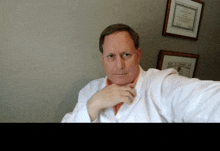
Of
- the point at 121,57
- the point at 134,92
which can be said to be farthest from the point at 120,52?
the point at 134,92

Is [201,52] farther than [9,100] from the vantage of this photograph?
Yes

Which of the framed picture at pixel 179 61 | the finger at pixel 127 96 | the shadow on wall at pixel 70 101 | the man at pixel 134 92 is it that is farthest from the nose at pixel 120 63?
the framed picture at pixel 179 61

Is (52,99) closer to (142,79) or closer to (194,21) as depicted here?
(142,79)

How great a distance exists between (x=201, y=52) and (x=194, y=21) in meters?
0.22

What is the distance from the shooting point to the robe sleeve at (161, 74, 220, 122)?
1.05ft

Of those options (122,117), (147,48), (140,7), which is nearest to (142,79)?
(122,117)

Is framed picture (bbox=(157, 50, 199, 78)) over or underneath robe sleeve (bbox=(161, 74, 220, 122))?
over

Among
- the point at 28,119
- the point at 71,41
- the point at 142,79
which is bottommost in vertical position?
the point at 28,119

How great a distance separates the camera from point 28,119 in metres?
0.59

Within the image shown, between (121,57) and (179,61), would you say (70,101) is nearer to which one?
(121,57)

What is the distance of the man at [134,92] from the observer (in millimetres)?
387

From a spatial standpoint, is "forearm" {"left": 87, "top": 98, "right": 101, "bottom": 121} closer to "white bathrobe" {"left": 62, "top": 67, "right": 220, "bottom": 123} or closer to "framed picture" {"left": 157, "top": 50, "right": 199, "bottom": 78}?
"white bathrobe" {"left": 62, "top": 67, "right": 220, "bottom": 123}

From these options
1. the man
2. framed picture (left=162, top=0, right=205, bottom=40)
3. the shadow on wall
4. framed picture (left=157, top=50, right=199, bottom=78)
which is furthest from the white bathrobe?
framed picture (left=162, top=0, right=205, bottom=40)
